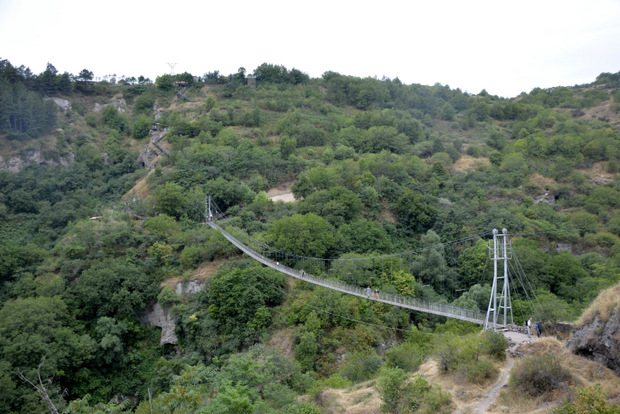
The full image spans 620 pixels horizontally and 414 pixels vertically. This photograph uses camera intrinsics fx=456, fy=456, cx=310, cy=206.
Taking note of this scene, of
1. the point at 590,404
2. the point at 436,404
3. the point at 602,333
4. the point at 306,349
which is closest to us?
the point at 590,404

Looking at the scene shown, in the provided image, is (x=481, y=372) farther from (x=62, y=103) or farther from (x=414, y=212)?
(x=62, y=103)

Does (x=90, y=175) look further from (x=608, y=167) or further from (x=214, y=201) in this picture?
(x=608, y=167)

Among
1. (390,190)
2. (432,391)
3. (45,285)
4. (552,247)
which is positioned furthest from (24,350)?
(552,247)

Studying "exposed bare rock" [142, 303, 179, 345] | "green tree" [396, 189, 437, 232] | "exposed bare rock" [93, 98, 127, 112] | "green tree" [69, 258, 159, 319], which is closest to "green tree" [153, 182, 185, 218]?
"green tree" [69, 258, 159, 319]

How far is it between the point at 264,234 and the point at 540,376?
55.9 feet

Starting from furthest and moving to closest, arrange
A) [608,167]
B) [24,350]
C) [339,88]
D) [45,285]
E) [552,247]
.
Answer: [339,88]
[608,167]
[552,247]
[45,285]
[24,350]

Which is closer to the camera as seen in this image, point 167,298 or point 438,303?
point 438,303

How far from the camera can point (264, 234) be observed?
83.7 feet

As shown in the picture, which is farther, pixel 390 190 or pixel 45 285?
pixel 390 190

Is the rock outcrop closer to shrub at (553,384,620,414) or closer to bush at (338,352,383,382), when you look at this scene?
bush at (338,352,383,382)

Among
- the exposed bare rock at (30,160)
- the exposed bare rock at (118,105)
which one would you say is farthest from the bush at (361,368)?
the exposed bare rock at (118,105)

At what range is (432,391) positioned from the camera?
11.4 meters

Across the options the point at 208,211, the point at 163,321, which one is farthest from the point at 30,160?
the point at 163,321

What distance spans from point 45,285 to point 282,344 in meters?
13.3
